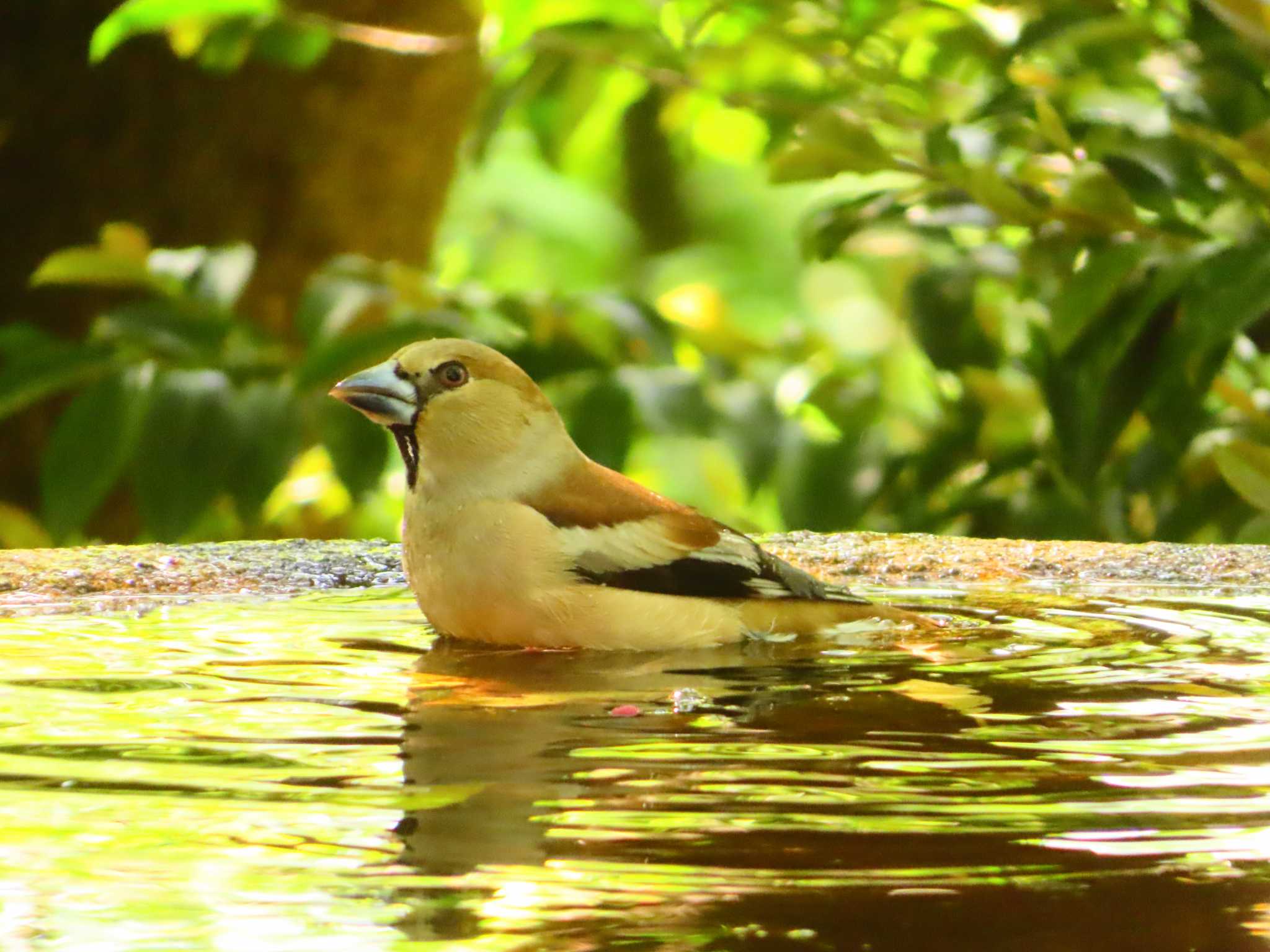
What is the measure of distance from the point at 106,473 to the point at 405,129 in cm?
326

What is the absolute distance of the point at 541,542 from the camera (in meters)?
3.04

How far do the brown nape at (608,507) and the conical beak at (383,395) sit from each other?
0.31m

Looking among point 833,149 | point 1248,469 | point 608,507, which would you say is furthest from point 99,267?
point 1248,469

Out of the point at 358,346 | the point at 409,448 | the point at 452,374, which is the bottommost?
the point at 409,448

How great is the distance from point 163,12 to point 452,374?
192cm

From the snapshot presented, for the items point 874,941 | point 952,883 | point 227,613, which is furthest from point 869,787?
point 227,613

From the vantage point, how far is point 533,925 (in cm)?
121

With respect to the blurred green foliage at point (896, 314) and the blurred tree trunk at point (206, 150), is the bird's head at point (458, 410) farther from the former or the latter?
the blurred tree trunk at point (206, 150)

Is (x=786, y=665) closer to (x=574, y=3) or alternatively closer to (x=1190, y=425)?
(x=1190, y=425)

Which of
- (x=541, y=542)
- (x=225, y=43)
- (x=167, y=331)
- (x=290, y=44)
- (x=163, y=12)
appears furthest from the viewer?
(x=290, y=44)

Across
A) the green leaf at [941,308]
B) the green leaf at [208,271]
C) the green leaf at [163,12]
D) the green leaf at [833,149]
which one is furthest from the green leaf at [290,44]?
the green leaf at [941,308]

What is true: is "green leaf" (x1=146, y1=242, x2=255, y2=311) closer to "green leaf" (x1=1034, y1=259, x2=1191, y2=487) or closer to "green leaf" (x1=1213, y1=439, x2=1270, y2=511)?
"green leaf" (x1=1034, y1=259, x2=1191, y2=487)

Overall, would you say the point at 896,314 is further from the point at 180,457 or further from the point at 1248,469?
the point at 180,457

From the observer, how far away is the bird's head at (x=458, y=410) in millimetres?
3283
